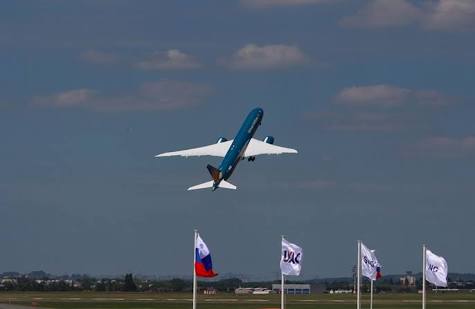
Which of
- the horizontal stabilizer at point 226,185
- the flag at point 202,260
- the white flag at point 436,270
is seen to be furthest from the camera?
the horizontal stabilizer at point 226,185

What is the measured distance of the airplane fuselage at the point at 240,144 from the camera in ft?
365

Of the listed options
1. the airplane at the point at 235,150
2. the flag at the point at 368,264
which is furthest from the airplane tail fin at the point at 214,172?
the flag at the point at 368,264

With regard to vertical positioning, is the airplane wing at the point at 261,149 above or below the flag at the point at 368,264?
above

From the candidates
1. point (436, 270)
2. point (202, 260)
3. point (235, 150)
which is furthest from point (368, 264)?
point (235, 150)

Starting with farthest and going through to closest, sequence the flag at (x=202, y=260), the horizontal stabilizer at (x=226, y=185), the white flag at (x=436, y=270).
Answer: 1. the horizontal stabilizer at (x=226, y=185)
2. the white flag at (x=436, y=270)
3. the flag at (x=202, y=260)

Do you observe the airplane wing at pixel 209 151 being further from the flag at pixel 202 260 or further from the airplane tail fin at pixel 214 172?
the flag at pixel 202 260

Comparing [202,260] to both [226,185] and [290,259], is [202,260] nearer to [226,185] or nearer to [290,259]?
[290,259]

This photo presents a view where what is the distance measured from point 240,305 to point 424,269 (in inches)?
2479

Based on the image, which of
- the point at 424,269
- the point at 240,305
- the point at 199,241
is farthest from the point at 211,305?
the point at 199,241

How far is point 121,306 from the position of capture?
415 ft

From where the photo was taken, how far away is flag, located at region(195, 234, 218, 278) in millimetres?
62562

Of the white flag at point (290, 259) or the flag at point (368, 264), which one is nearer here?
the white flag at point (290, 259)

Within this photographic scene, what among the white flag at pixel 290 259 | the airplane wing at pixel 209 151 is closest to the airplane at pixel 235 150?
the airplane wing at pixel 209 151

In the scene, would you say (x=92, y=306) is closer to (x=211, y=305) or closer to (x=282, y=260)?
(x=211, y=305)
